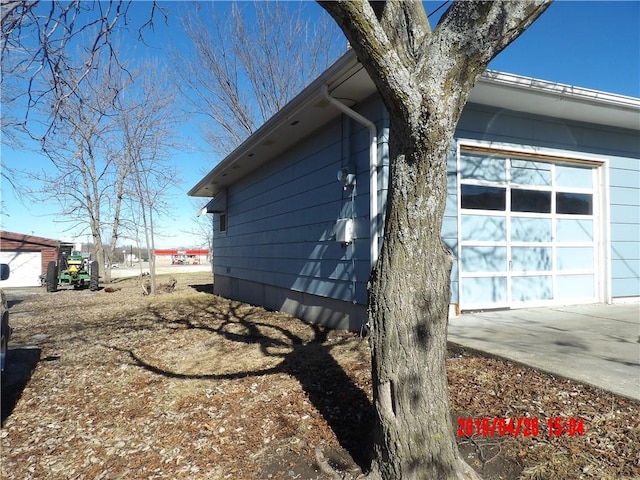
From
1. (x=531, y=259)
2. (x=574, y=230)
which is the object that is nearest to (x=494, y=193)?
(x=531, y=259)

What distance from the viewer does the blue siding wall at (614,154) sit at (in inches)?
248

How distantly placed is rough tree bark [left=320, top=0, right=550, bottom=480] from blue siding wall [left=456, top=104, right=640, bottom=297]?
14.0ft

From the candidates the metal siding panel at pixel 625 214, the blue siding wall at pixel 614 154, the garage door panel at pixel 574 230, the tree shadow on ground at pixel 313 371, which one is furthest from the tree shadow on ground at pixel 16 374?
the metal siding panel at pixel 625 214

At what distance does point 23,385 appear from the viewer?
187 inches

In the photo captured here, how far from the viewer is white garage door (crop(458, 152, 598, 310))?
6.10 metres

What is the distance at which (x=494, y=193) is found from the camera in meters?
6.28

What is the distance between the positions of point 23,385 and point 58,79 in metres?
3.44

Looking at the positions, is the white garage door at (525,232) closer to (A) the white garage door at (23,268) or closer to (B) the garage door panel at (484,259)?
(B) the garage door panel at (484,259)

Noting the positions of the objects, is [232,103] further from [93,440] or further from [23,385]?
[93,440]

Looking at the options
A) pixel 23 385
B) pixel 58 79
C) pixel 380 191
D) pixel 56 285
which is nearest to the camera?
pixel 58 79

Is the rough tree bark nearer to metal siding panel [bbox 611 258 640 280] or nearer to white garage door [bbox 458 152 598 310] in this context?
white garage door [bbox 458 152 598 310]

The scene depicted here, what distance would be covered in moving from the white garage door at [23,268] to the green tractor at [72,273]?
557cm

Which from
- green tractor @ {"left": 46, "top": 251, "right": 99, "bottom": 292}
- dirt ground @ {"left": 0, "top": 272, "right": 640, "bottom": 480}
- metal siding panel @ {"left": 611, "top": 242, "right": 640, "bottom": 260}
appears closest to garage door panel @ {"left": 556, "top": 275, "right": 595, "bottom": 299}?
metal siding panel @ {"left": 611, "top": 242, "right": 640, "bottom": 260}

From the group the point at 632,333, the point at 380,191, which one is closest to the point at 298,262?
the point at 380,191
